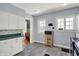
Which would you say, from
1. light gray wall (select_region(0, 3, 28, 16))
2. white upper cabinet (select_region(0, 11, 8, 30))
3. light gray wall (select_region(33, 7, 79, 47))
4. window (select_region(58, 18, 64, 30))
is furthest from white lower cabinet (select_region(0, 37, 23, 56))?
window (select_region(58, 18, 64, 30))

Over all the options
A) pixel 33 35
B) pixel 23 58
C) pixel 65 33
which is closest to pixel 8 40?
pixel 23 58

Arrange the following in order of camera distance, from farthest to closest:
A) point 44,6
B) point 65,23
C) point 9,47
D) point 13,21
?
point 65,23 < point 44,6 < point 13,21 < point 9,47

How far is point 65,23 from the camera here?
15.3 feet

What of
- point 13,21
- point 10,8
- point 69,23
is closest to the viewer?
point 13,21

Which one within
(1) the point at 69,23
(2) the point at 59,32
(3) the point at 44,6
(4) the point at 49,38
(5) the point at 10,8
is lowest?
(4) the point at 49,38

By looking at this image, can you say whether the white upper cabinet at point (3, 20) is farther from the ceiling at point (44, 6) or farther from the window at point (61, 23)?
the window at point (61, 23)

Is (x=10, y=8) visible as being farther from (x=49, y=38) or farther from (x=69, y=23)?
(x=69, y=23)

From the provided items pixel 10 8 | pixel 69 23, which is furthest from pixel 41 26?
pixel 10 8

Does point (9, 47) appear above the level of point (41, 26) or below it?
below

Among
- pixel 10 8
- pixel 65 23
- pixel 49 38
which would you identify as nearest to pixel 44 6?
pixel 10 8

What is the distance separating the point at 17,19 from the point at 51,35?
2.55m

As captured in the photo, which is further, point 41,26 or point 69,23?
point 41,26

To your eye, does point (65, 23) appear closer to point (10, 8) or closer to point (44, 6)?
point (44, 6)

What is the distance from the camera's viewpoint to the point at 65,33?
4.58m
